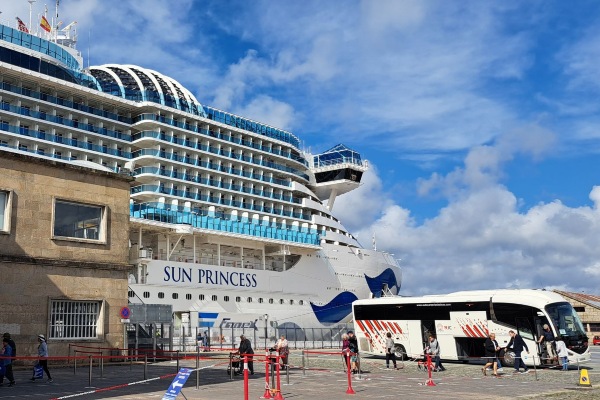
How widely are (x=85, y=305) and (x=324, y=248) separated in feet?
99.3

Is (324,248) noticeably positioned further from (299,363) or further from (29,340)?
(29,340)

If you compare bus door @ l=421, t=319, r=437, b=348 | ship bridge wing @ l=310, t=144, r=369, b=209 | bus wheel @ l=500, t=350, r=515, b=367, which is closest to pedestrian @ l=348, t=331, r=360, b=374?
bus door @ l=421, t=319, r=437, b=348

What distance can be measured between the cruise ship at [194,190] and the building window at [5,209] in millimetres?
16134

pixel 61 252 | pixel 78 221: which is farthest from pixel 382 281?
pixel 61 252

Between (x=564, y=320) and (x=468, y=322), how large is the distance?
3344 mm

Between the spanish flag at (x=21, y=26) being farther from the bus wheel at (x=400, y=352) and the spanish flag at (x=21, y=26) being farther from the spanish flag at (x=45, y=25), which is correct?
the bus wheel at (x=400, y=352)

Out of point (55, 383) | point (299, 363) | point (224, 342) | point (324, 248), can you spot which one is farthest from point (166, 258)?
point (55, 383)

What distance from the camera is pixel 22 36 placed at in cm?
4053

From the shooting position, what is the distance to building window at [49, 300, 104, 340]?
2112 centimetres

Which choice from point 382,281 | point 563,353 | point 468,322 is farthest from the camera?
point 382,281

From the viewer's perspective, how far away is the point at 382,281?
5500cm

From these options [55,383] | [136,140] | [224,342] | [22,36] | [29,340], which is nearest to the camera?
[55,383]

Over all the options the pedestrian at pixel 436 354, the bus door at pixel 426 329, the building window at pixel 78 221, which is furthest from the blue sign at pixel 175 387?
the bus door at pixel 426 329

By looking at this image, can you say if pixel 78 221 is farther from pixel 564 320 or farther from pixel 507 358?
pixel 564 320
